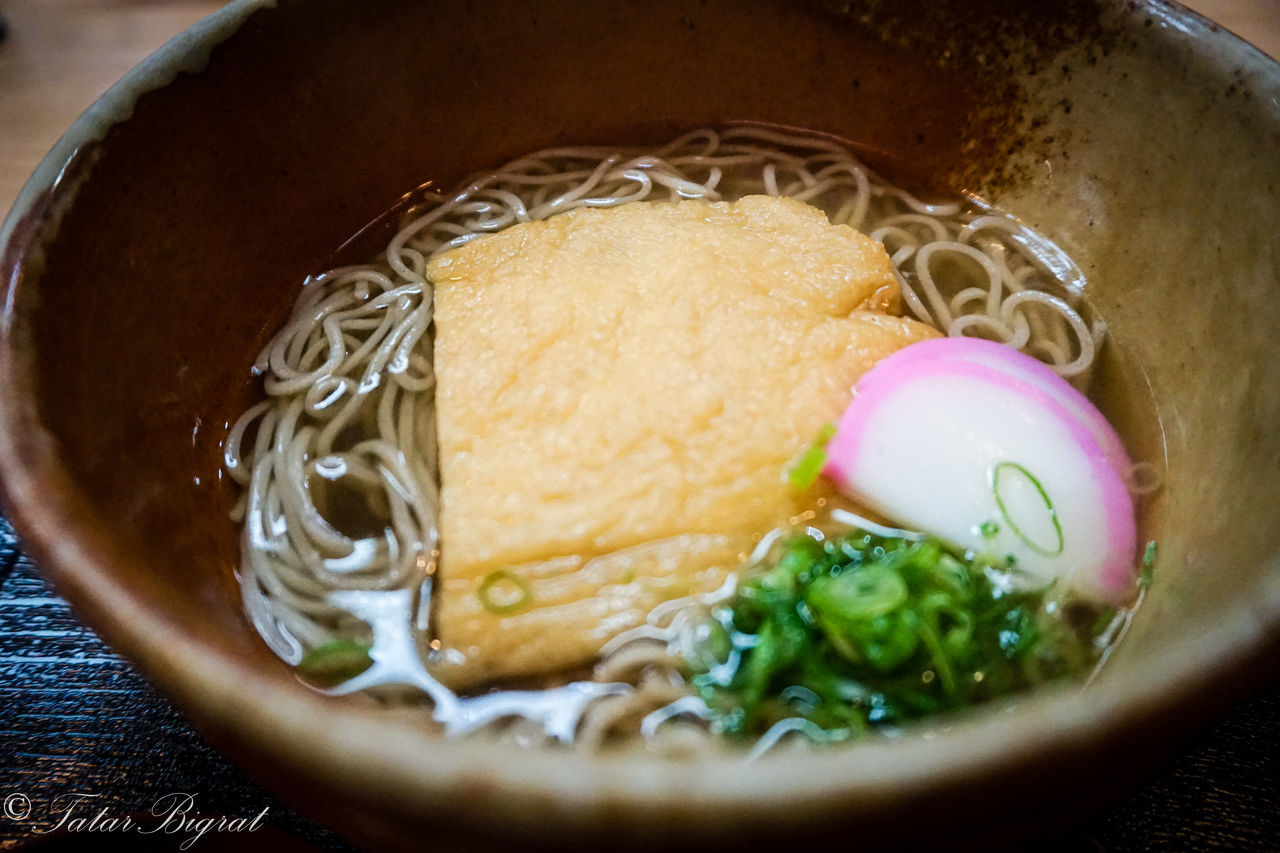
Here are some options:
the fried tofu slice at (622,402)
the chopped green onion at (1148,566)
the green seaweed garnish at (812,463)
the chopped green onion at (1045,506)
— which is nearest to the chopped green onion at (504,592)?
the fried tofu slice at (622,402)

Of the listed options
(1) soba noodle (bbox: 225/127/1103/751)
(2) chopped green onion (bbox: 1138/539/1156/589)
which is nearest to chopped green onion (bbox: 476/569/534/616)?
(1) soba noodle (bbox: 225/127/1103/751)

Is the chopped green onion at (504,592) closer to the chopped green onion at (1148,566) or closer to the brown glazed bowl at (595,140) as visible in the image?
the brown glazed bowl at (595,140)

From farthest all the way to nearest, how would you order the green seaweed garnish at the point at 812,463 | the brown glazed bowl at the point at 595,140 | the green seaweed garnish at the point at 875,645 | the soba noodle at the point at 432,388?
the green seaweed garnish at the point at 812,463 → the soba noodle at the point at 432,388 → the green seaweed garnish at the point at 875,645 → the brown glazed bowl at the point at 595,140

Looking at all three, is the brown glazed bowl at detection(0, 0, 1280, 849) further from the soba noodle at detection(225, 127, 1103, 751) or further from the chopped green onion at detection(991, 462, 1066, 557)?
the chopped green onion at detection(991, 462, 1066, 557)

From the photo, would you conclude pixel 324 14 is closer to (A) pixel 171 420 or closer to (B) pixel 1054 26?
(A) pixel 171 420

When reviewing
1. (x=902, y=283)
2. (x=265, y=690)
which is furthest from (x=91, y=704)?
(x=902, y=283)
